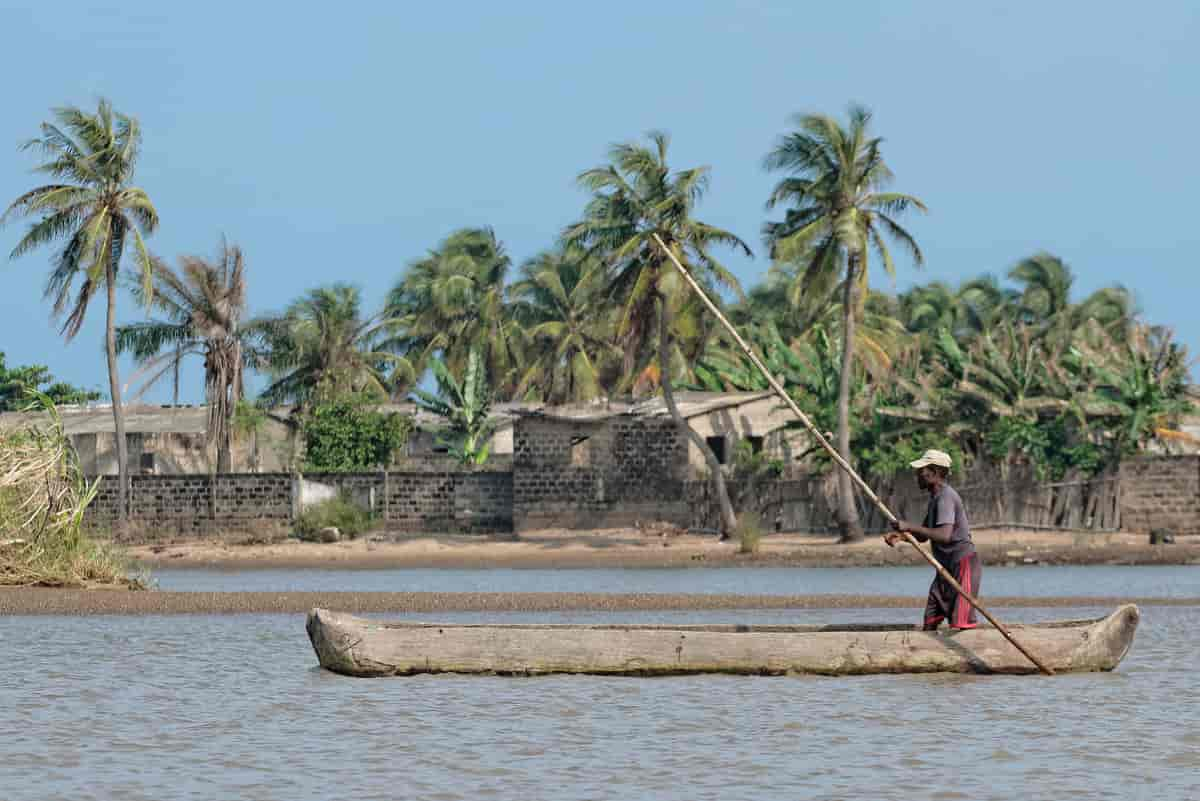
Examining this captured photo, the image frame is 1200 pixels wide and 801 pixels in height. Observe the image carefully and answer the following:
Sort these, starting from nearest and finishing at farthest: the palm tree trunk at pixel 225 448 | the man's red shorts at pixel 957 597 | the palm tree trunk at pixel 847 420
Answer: the man's red shorts at pixel 957 597 < the palm tree trunk at pixel 847 420 < the palm tree trunk at pixel 225 448

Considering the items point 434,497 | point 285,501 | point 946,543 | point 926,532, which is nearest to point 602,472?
point 434,497

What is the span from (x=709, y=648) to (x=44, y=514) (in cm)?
1191

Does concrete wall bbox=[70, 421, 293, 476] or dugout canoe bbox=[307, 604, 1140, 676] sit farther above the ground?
concrete wall bbox=[70, 421, 293, 476]

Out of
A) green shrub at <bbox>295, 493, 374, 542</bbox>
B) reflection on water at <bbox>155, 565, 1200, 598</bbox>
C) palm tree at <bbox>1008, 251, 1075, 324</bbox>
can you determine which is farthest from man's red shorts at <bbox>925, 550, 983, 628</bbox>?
palm tree at <bbox>1008, 251, 1075, 324</bbox>

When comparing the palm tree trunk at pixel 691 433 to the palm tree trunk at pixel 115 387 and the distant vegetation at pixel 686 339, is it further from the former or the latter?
the palm tree trunk at pixel 115 387

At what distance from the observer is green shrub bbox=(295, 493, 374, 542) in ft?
126

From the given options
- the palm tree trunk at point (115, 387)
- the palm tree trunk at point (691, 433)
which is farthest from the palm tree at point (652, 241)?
the palm tree trunk at point (115, 387)

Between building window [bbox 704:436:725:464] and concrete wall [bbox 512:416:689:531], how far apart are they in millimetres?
1989

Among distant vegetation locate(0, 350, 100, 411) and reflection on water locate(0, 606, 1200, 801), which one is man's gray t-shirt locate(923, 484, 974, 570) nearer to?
reflection on water locate(0, 606, 1200, 801)

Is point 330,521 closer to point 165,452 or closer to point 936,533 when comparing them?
point 165,452

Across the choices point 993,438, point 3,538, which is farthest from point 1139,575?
point 3,538

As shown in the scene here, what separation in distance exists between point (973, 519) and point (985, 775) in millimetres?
25777

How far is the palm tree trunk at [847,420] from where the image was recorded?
35.2 m

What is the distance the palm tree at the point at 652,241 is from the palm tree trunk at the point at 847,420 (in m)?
2.32
